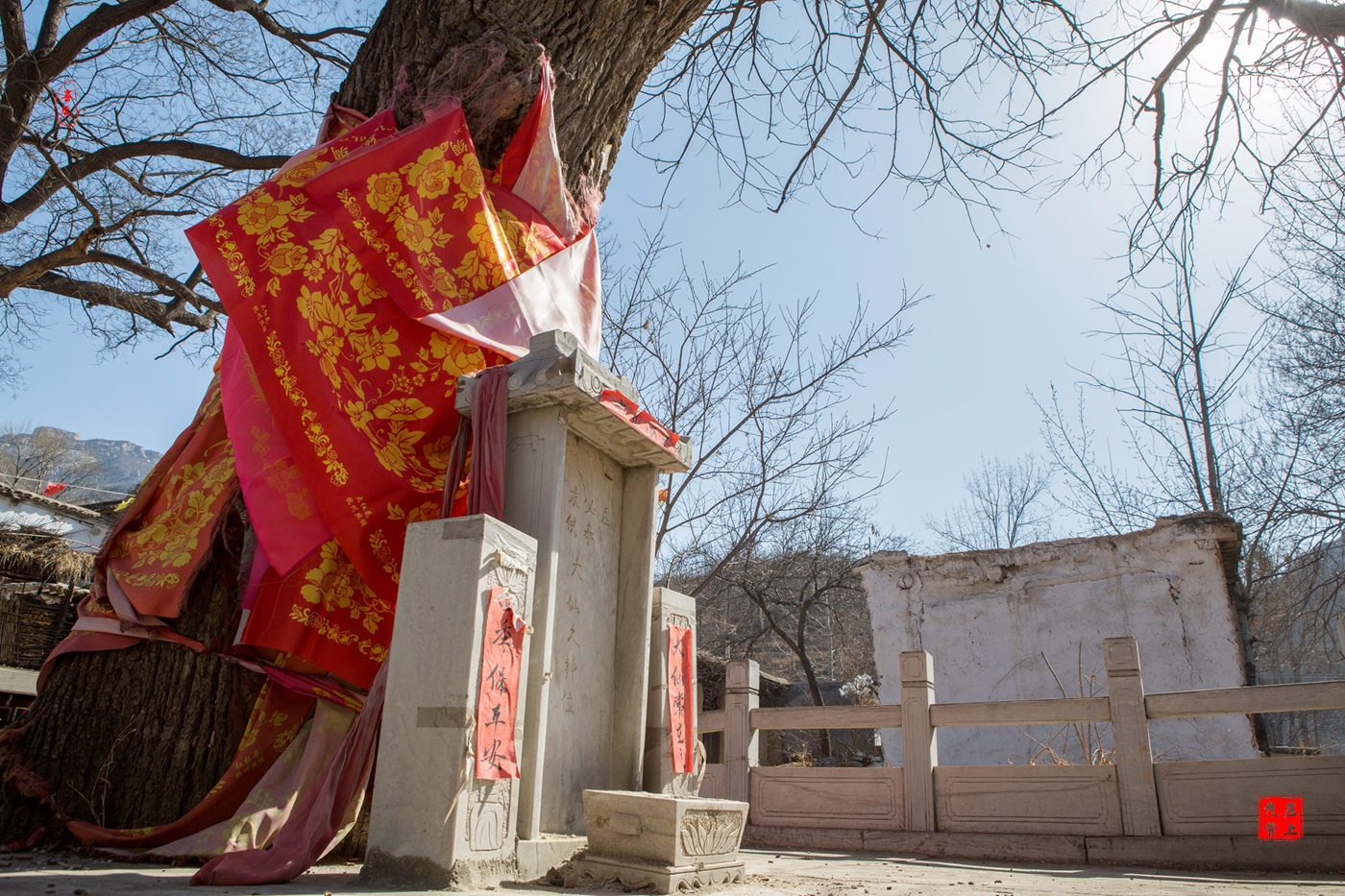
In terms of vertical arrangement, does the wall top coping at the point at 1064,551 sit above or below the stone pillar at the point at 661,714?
above

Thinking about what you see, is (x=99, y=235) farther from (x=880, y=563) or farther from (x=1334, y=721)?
(x=1334, y=721)

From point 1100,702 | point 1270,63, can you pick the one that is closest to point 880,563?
point 1100,702

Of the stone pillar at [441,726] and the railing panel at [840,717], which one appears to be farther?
the railing panel at [840,717]

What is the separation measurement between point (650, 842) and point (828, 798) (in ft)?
18.2

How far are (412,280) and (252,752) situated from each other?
2.37m

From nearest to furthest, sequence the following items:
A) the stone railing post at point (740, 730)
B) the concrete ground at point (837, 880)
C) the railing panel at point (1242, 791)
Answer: the concrete ground at point (837, 880) < the railing panel at point (1242, 791) < the stone railing post at point (740, 730)

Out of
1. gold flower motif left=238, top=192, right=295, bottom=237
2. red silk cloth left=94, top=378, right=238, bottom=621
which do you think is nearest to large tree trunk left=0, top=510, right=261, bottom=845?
red silk cloth left=94, top=378, right=238, bottom=621

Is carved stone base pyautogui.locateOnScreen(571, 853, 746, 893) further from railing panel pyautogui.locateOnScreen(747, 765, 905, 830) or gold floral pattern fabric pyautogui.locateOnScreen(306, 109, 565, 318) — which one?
railing panel pyautogui.locateOnScreen(747, 765, 905, 830)

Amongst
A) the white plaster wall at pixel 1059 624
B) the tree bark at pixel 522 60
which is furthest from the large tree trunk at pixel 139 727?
the white plaster wall at pixel 1059 624

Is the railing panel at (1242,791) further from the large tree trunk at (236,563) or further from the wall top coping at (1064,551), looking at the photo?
the large tree trunk at (236,563)

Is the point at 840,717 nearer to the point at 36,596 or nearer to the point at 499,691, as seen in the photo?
the point at 499,691

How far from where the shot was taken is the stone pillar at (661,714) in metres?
4.13

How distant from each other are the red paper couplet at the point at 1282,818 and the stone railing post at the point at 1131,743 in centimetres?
71

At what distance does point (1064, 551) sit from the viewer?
39.3ft
